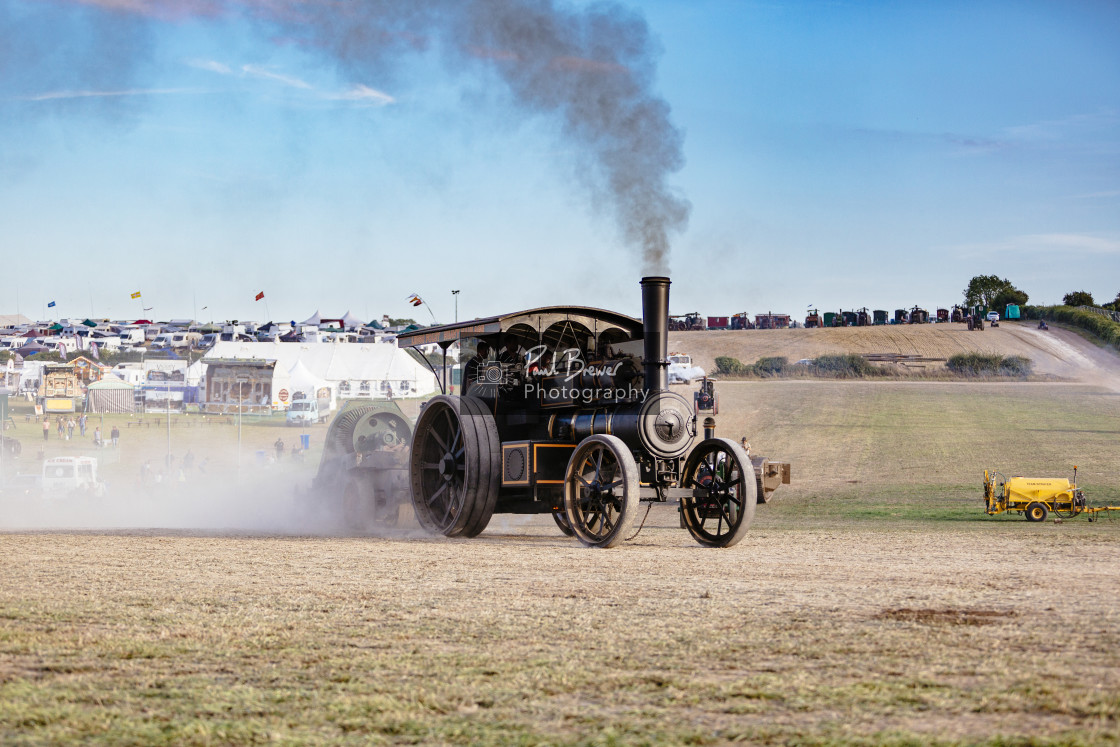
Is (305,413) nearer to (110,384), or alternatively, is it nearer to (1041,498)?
(110,384)

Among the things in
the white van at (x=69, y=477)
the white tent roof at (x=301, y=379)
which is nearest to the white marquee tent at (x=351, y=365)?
the white tent roof at (x=301, y=379)

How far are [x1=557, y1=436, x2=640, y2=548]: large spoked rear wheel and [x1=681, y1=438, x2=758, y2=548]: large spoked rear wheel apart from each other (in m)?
0.78

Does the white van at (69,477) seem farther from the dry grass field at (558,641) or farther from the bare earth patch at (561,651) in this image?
the bare earth patch at (561,651)

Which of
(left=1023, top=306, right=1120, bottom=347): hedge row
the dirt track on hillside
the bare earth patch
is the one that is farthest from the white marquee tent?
the bare earth patch

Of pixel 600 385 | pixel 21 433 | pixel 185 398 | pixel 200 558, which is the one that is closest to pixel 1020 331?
pixel 185 398

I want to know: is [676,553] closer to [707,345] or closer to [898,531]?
[898,531]

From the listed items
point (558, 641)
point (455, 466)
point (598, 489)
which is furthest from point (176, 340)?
point (558, 641)

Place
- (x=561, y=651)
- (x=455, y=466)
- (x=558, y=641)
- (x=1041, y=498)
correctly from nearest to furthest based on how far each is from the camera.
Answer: (x=561, y=651) < (x=558, y=641) < (x=455, y=466) < (x=1041, y=498)

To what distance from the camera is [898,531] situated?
14.1 meters

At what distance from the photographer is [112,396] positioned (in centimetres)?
4778

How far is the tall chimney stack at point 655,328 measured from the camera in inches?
452

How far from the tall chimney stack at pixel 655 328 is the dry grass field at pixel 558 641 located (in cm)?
177

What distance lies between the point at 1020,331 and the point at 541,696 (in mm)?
64145

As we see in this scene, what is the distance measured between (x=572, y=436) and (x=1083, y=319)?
2339 inches
